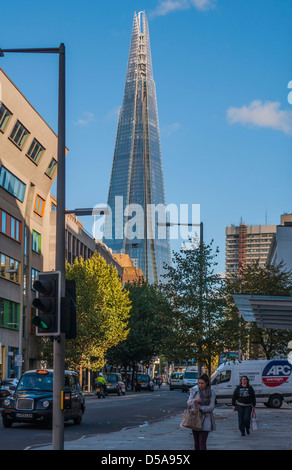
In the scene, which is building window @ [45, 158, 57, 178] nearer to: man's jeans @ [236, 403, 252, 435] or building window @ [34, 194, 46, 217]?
building window @ [34, 194, 46, 217]

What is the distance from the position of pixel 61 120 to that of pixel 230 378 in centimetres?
3214

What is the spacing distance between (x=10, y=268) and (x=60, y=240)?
55.1m

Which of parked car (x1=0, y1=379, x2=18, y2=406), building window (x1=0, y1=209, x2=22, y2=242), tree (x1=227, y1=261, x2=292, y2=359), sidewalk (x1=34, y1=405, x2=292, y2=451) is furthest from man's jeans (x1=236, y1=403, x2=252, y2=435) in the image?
building window (x1=0, y1=209, x2=22, y2=242)

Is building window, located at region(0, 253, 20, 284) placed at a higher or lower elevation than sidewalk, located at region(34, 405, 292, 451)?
higher

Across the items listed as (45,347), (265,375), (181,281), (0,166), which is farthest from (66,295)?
(45,347)

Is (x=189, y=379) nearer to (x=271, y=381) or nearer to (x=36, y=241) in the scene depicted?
(x=36, y=241)

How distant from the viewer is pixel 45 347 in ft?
233

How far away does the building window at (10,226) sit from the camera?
6512cm

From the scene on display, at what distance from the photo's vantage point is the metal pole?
478 inches

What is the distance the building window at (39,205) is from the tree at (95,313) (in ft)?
28.3

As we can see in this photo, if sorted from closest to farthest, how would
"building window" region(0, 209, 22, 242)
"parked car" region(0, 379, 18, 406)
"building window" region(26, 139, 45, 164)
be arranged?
"parked car" region(0, 379, 18, 406)
"building window" region(0, 209, 22, 242)
"building window" region(26, 139, 45, 164)

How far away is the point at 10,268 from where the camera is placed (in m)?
67.2

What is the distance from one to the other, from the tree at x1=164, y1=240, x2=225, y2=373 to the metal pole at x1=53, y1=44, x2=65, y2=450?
22036 mm
